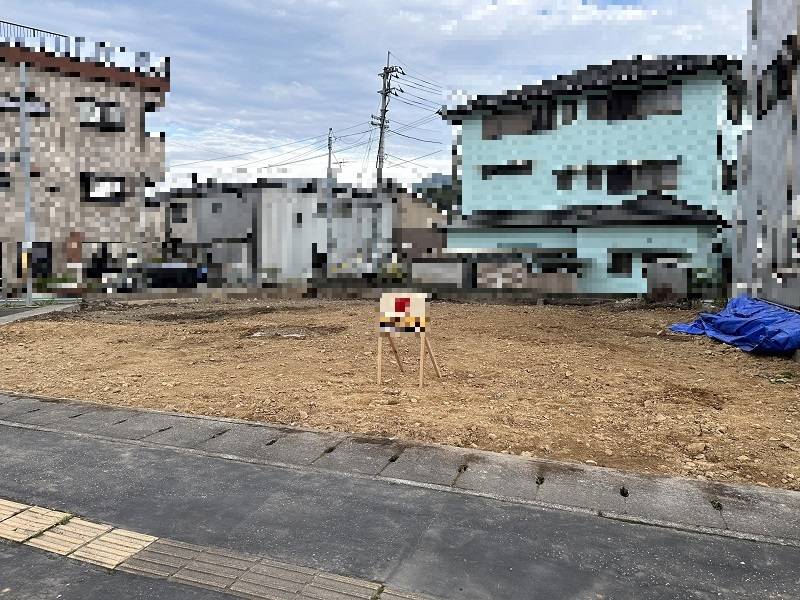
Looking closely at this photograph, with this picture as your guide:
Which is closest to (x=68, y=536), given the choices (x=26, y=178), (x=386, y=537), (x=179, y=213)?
(x=386, y=537)

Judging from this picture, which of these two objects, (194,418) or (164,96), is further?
(164,96)

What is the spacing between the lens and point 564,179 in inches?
984

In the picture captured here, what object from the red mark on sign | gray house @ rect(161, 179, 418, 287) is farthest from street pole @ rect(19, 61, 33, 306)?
the red mark on sign

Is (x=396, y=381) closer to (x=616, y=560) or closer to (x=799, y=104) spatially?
(x=616, y=560)

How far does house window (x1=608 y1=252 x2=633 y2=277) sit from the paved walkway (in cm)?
1921

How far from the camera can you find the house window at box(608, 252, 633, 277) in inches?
891

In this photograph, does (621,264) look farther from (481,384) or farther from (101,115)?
(101,115)

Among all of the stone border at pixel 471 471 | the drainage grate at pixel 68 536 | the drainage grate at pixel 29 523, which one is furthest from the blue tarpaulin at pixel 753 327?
the drainage grate at pixel 29 523

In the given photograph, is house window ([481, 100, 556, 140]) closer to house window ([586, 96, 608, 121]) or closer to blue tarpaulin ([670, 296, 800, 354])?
house window ([586, 96, 608, 121])

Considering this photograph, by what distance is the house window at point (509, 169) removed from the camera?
25703 millimetres

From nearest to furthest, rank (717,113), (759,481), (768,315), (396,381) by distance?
(759,481)
(396,381)
(768,315)
(717,113)

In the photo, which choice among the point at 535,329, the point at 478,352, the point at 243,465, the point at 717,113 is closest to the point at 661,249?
the point at 717,113

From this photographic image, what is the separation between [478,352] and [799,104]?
8112mm

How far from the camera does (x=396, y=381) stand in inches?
335
